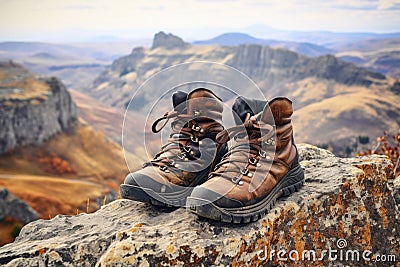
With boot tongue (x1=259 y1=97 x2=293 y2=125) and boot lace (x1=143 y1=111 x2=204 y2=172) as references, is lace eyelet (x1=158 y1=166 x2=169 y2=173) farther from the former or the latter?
boot tongue (x1=259 y1=97 x2=293 y2=125)

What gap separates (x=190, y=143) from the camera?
13.1 ft

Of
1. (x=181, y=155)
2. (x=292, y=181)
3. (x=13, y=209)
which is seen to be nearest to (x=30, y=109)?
(x=13, y=209)

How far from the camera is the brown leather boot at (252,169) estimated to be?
3.29m

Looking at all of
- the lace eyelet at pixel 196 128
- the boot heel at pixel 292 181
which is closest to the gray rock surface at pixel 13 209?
the lace eyelet at pixel 196 128

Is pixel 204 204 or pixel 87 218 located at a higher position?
pixel 204 204

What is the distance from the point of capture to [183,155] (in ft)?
13.0

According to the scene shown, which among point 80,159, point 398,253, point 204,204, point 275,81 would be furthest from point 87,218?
point 275,81

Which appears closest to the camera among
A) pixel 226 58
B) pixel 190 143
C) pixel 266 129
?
pixel 266 129

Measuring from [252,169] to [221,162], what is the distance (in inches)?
11.8

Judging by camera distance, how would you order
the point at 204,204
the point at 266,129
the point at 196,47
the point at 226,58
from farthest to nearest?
the point at 196,47 < the point at 226,58 < the point at 266,129 < the point at 204,204

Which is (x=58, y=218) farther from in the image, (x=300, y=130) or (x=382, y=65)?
(x=382, y=65)

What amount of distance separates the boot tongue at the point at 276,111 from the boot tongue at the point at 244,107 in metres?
0.09

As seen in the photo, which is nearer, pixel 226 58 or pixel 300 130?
pixel 300 130

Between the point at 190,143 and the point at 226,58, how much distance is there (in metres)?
157
